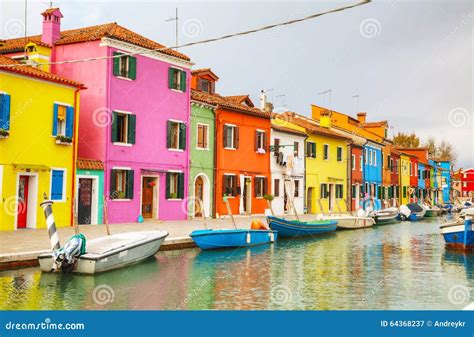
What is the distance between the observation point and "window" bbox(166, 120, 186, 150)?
26219mm

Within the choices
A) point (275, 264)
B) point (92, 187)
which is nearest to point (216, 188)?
point (92, 187)

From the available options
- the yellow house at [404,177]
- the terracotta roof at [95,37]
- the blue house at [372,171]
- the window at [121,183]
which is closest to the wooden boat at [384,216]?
the blue house at [372,171]

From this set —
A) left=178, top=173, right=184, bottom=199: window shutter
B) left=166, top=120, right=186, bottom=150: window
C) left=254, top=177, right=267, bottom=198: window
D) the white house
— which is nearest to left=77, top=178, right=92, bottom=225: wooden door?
left=166, top=120, right=186, bottom=150: window

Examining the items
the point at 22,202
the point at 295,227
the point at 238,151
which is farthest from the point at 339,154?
the point at 22,202

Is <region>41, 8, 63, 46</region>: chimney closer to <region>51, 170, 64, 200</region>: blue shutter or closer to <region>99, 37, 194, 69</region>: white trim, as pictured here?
<region>99, 37, 194, 69</region>: white trim

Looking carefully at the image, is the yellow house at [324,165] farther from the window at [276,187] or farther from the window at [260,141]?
the window at [260,141]

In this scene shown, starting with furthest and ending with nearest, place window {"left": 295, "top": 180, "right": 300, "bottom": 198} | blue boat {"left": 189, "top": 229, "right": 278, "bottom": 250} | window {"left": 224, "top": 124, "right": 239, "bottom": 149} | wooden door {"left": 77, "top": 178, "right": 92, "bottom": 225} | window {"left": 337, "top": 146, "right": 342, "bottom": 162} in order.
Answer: window {"left": 337, "top": 146, "right": 342, "bottom": 162}
window {"left": 295, "top": 180, "right": 300, "bottom": 198}
window {"left": 224, "top": 124, "right": 239, "bottom": 149}
wooden door {"left": 77, "top": 178, "right": 92, "bottom": 225}
blue boat {"left": 189, "top": 229, "right": 278, "bottom": 250}

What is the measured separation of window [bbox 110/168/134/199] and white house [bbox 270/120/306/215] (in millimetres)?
11990

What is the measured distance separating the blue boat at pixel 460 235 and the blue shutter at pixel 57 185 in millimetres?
14795

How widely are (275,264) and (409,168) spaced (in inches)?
1946

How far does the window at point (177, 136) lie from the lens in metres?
26.2

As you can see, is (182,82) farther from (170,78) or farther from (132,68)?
(132,68)

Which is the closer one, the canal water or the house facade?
the canal water

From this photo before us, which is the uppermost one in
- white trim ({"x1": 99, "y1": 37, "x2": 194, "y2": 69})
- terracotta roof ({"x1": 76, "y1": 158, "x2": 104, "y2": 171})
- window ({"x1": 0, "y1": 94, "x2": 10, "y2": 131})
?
white trim ({"x1": 99, "y1": 37, "x2": 194, "y2": 69})
